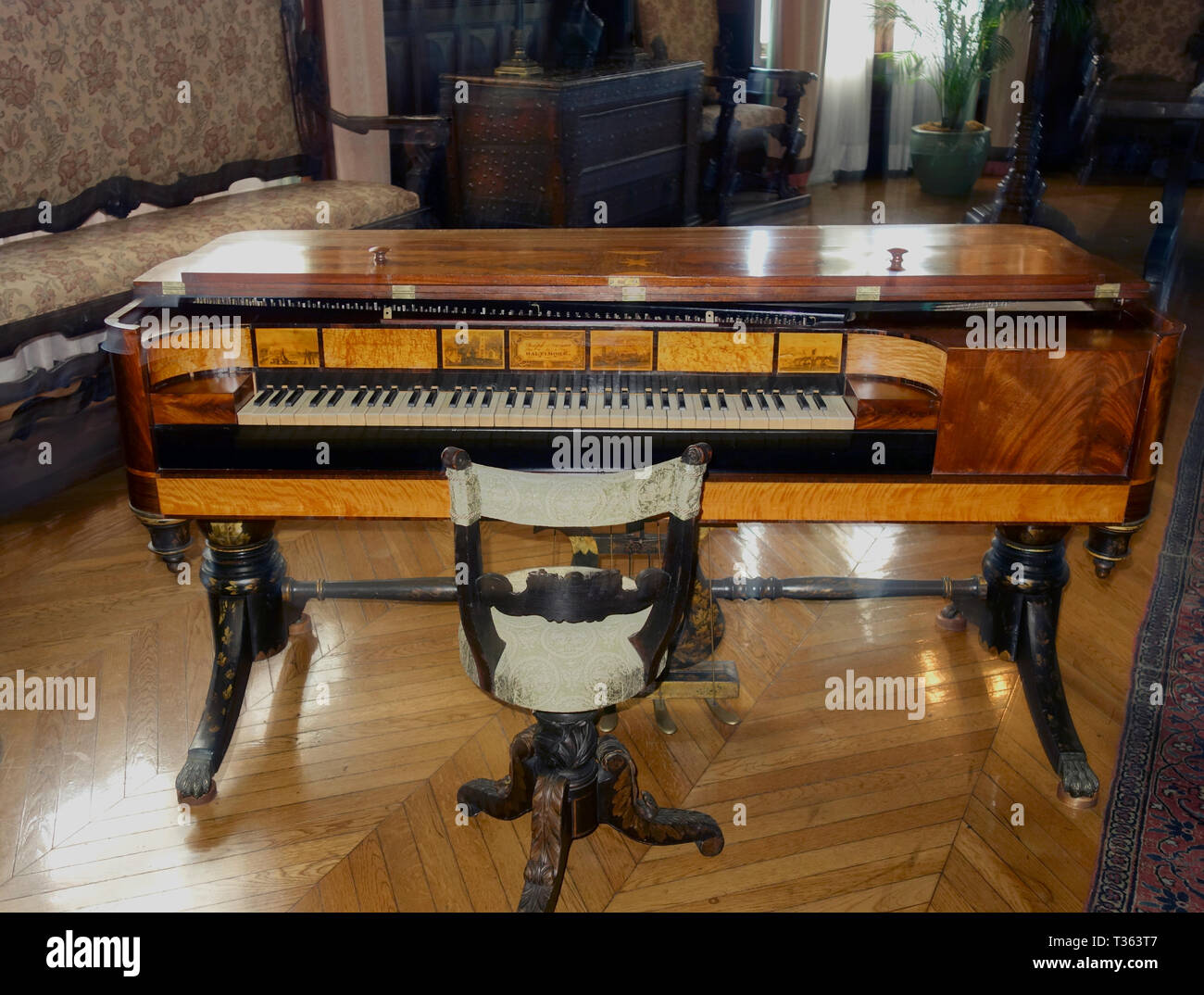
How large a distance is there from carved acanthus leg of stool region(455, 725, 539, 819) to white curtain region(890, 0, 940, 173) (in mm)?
7869

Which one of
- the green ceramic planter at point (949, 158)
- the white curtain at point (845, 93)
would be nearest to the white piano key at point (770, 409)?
the green ceramic planter at point (949, 158)

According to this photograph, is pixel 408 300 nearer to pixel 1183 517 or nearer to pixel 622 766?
pixel 622 766

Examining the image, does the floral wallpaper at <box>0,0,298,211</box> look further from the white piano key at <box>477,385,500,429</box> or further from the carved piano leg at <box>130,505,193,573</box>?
the white piano key at <box>477,385,500,429</box>

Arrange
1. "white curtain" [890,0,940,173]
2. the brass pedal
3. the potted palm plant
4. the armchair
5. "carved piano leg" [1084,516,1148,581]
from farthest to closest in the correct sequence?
1. "white curtain" [890,0,940,173]
2. the potted palm plant
3. the armchair
4. the brass pedal
5. "carved piano leg" [1084,516,1148,581]

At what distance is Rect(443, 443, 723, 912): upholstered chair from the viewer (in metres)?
1.88

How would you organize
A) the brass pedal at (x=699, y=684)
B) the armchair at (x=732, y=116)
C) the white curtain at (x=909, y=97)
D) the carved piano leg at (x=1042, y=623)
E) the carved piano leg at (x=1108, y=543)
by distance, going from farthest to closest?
1. the white curtain at (x=909, y=97)
2. the armchair at (x=732, y=116)
3. the brass pedal at (x=699, y=684)
4. the carved piano leg at (x=1042, y=623)
5. the carved piano leg at (x=1108, y=543)

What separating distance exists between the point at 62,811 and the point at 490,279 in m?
1.50

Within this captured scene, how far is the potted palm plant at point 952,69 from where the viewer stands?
824 centimetres

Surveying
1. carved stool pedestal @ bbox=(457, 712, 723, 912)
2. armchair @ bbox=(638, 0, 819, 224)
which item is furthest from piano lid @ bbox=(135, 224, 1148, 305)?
armchair @ bbox=(638, 0, 819, 224)

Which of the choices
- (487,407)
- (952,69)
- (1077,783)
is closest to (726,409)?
(487,407)

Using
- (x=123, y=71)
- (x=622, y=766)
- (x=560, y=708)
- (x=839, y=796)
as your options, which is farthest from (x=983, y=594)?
(x=123, y=71)

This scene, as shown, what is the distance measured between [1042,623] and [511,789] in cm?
134

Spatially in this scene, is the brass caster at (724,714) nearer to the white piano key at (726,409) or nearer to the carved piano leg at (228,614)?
the white piano key at (726,409)
